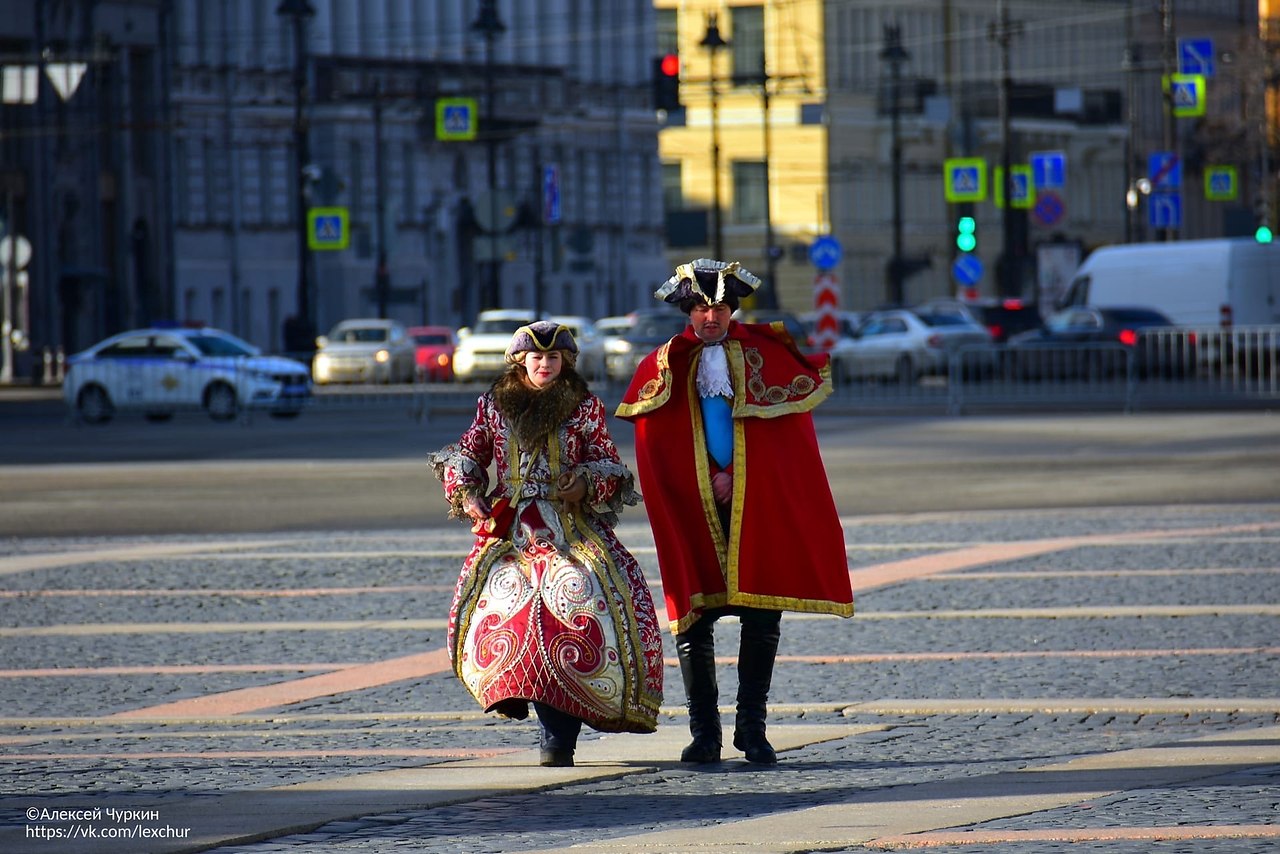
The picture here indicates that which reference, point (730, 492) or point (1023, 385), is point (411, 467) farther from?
point (730, 492)

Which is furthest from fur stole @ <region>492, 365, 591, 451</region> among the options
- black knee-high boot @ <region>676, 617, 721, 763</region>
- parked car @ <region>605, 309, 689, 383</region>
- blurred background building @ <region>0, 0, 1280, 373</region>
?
blurred background building @ <region>0, 0, 1280, 373</region>

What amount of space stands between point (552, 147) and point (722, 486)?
75461 millimetres

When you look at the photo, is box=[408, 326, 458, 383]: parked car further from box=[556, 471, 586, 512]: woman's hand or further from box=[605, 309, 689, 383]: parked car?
box=[556, 471, 586, 512]: woman's hand

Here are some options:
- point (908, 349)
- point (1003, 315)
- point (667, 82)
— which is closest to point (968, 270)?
point (1003, 315)

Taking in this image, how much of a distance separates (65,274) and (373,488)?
118 feet

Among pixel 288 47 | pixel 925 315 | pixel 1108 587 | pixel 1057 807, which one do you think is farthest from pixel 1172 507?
pixel 288 47

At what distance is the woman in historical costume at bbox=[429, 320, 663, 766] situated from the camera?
855 cm

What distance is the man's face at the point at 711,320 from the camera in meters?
9.07

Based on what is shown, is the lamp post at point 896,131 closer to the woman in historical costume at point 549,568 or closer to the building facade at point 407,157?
the building facade at point 407,157

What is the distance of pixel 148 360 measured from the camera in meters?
37.5

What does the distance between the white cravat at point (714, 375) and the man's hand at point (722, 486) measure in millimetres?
259

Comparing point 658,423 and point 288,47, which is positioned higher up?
point 288,47

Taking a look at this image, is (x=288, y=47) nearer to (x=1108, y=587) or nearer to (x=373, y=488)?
(x=373, y=488)

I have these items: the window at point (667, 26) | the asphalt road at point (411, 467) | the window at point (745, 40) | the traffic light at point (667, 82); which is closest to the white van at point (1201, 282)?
the traffic light at point (667, 82)
